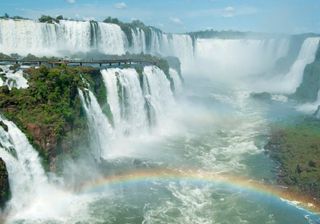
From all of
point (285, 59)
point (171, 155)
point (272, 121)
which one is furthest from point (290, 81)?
point (171, 155)

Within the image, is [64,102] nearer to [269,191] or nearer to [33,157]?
[33,157]

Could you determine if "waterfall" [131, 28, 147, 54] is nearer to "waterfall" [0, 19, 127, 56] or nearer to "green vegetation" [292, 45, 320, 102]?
"waterfall" [0, 19, 127, 56]

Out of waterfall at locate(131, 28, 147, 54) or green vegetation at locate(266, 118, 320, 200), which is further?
waterfall at locate(131, 28, 147, 54)

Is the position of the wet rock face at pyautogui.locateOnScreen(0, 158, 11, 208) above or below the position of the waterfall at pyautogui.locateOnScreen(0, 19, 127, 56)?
below

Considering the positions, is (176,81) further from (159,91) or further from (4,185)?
(4,185)

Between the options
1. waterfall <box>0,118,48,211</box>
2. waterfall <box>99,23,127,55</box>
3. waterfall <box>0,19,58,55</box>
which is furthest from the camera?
waterfall <box>99,23,127,55</box>

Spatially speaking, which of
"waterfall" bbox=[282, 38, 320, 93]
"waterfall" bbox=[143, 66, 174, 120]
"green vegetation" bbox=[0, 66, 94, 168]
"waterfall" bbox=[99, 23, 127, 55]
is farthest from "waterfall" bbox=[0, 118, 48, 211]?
"waterfall" bbox=[282, 38, 320, 93]

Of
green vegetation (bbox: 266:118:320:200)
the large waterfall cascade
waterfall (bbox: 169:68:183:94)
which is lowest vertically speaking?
green vegetation (bbox: 266:118:320:200)
